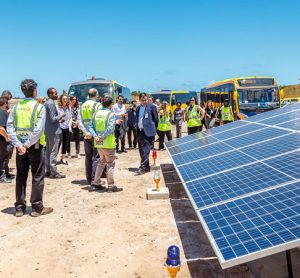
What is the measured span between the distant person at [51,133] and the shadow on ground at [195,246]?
10.9 ft

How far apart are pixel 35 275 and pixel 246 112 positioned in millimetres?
14273

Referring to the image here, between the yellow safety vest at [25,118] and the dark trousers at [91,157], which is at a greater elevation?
the yellow safety vest at [25,118]

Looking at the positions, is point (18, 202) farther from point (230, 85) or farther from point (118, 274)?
point (230, 85)

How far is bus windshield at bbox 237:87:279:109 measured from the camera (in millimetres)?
16594

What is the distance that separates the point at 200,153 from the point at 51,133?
4120 mm

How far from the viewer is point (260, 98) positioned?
16703 millimetres

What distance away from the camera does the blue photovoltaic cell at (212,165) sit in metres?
4.84

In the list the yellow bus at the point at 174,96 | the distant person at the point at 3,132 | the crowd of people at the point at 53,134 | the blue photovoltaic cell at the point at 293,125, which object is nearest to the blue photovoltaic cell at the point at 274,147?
the blue photovoltaic cell at the point at 293,125

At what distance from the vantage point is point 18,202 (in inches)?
241

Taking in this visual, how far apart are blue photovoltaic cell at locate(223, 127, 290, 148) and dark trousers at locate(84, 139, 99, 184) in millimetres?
2941

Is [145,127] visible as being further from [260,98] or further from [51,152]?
[260,98]

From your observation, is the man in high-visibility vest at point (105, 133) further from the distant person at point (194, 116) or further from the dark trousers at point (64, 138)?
the distant person at point (194, 116)

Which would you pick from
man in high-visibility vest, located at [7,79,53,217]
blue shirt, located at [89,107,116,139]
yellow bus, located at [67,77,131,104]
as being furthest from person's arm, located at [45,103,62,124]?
yellow bus, located at [67,77,131,104]

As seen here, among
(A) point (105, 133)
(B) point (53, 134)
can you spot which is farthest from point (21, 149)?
(B) point (53, 134)
